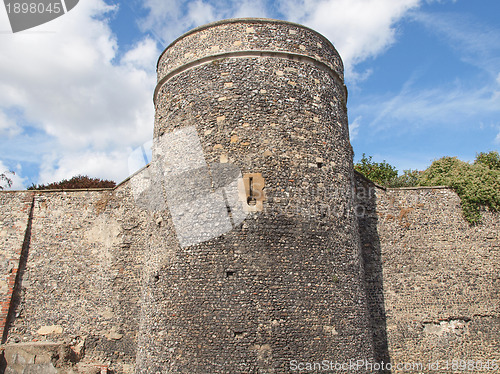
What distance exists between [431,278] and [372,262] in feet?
6.00

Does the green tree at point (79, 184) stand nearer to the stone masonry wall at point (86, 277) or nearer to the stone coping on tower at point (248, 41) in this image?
the stone masonry wall at point (86, 277)

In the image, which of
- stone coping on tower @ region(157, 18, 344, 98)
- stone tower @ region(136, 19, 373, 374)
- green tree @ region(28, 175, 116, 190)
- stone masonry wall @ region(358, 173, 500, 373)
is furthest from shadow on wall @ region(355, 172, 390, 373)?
green tree @ region(28, 175, 116, 190)

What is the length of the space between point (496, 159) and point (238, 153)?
18.9 metres

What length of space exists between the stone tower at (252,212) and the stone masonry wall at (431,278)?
278 cm

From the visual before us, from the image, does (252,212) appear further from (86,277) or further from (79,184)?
(79,184)

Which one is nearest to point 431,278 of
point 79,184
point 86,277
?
point 86,277

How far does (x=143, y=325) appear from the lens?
345 inches

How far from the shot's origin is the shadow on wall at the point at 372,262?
10977 millimetres

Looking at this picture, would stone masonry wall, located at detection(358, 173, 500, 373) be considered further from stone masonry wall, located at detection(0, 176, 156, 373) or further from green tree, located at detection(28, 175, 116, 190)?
green tree, located at detection(28, 175, 116, 190)

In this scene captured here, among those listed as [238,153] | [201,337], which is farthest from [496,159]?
[201,337]

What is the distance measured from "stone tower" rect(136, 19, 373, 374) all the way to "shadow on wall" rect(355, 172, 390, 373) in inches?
98.8

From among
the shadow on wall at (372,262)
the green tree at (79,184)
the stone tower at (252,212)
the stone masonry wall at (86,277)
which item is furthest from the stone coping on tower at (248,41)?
the green tree at (79,184)

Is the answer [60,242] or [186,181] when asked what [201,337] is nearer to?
[186,181]

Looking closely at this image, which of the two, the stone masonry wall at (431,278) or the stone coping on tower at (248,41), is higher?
the stone coping on tower at (248,41)
